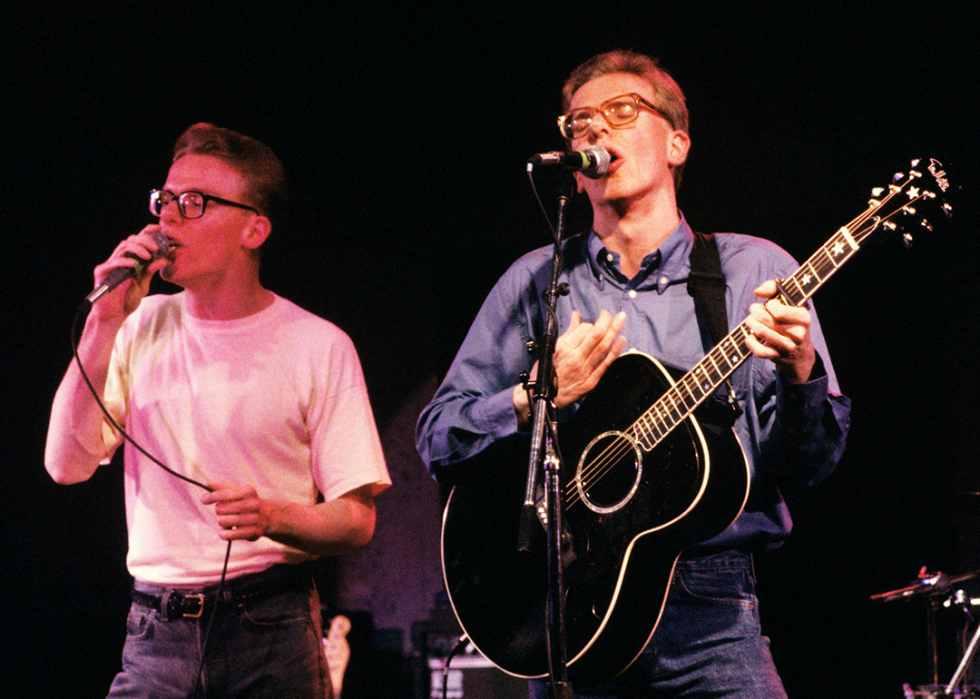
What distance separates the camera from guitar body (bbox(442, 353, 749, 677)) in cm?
202

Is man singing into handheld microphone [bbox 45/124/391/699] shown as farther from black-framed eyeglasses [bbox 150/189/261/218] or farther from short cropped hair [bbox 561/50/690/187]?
short cropped hair [bbox 561/50/690/187]

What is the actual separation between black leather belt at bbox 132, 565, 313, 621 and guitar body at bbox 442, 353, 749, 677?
0.51 m

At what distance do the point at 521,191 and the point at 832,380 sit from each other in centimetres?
326

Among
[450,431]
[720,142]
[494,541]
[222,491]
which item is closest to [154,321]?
[222,491]

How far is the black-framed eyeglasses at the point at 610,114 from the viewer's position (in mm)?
2570

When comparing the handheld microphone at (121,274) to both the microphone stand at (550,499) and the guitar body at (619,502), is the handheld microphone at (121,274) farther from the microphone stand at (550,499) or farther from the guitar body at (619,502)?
the microphone stand at (550,499)

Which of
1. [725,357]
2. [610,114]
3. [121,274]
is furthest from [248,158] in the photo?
[725,357]

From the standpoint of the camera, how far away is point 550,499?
1.79 metres

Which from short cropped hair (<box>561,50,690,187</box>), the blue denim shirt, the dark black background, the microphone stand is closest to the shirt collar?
the blue denim shirt

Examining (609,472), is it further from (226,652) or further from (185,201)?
(185,201)

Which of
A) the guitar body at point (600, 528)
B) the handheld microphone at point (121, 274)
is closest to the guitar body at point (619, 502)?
the guitar body at point (600, 528)

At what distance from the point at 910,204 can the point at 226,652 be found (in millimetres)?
2201

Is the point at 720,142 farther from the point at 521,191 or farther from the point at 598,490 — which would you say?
the point at 598,490

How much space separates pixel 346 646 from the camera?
184 inches
